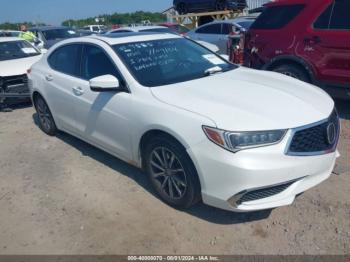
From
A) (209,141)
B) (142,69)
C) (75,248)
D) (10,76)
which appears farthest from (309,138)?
(10,76)

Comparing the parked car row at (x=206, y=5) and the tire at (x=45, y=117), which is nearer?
the tire at (x=45, y=117)

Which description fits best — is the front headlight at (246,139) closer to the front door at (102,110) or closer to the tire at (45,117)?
the front door at (102,110)

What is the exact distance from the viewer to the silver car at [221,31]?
1136cm

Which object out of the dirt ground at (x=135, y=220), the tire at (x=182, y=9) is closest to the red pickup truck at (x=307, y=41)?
the dirt ground at (x=135, y=220)

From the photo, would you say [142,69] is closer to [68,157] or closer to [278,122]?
[278,122]

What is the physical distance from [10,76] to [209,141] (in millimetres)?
5992

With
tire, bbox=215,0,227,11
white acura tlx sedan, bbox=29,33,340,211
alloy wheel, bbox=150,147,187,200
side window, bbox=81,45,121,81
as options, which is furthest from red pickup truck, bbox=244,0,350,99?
tire, bbox=215,0,227,11

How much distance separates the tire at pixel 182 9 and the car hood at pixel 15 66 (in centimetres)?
1053

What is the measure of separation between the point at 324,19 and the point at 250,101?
3.29 metres

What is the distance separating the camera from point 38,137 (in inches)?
236

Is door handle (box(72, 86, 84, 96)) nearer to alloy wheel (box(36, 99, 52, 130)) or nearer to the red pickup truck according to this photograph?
alloy wheel (box(36, 99, 52, 130))

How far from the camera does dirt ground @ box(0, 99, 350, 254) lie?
3084mm

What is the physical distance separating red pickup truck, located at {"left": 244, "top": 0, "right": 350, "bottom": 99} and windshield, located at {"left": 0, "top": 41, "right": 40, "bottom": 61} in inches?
215

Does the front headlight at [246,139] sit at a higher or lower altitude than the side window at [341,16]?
lower
